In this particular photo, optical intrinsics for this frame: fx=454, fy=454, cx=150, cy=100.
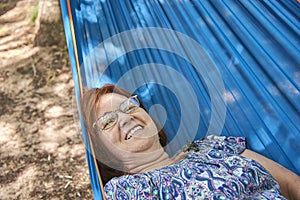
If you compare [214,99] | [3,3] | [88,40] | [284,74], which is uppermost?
[284,74]

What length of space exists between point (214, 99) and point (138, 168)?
1.79 feet

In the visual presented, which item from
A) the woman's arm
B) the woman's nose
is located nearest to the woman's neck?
the woman's nose

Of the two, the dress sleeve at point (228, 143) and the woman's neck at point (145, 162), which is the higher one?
the dress sleeve at point (228, 143)

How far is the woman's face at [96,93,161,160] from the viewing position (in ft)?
5.11

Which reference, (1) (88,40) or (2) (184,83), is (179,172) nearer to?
(2) (184,83)

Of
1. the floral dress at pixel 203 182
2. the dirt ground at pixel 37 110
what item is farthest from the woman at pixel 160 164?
the dirt ground at pixel 37 110

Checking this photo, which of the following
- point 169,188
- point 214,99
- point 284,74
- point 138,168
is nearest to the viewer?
point 169,188

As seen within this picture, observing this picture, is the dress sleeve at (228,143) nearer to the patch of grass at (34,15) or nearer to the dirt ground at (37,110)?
the dirt ground at (37,110)

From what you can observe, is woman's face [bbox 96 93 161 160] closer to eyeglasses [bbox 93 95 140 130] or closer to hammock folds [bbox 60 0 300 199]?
eyeglasses [bbox 93 95 140 130]

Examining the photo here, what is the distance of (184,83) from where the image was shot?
2.11 m

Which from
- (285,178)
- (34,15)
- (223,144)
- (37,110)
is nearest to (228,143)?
(223,144)

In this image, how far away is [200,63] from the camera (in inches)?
82.6

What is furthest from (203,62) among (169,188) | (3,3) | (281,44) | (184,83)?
(3,3)

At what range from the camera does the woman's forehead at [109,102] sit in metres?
1.65
